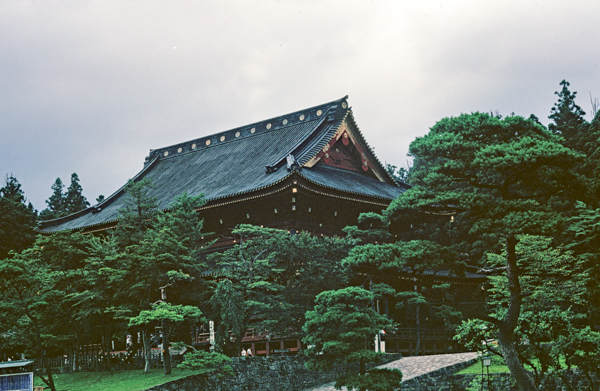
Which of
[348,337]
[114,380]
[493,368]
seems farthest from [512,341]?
[114,380]

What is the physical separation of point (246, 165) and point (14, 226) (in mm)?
18206

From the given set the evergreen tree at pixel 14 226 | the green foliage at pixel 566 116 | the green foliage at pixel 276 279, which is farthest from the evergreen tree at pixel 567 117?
the evergreen tree at pixel 14 226

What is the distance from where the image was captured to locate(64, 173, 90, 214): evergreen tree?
65.8 m

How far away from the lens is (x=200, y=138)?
4934cm

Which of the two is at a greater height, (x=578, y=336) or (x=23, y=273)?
(x=23, y=273)

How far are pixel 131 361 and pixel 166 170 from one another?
19.7 meters

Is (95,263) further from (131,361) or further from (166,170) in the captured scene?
(166,170)

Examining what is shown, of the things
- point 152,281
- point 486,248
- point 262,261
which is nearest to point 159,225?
point 152,281

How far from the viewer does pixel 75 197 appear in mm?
66750

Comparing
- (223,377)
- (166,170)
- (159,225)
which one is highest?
(166,170)

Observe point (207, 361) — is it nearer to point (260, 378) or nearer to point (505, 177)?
point (260, 378)

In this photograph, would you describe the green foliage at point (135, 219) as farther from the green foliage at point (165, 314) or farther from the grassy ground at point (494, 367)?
the grassy ground at point (494, 367)

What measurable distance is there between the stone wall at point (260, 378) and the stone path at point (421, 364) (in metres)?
0.52

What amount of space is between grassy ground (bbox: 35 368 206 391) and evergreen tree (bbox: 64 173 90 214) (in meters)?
35.5
